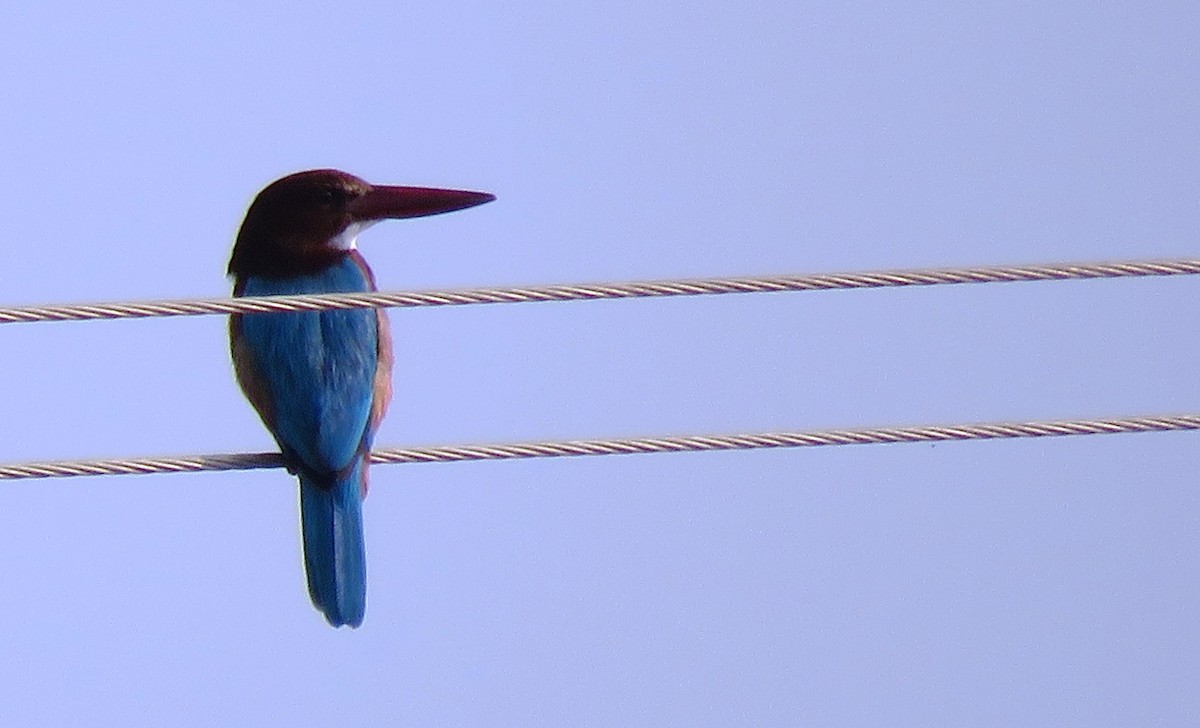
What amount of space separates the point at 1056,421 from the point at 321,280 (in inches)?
101

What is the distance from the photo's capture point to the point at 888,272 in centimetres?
427

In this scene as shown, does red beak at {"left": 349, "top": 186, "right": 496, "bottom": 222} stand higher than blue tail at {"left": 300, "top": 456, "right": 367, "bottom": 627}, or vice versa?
red beak at {"left": 349, "top": 186, "right": 496, "bottom": 222}

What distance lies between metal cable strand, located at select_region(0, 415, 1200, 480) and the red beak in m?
1.88

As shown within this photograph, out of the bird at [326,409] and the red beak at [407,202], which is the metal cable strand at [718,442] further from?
the red beak at [407,202]

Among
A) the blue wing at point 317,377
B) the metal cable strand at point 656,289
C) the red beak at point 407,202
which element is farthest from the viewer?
the red beak at point 407,202

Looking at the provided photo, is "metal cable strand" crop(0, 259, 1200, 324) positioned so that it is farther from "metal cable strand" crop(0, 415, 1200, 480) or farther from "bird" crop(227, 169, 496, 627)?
"bird" crop(227, 169, 496, 627)

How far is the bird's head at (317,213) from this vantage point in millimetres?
6320

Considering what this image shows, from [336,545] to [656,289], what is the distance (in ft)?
5.80

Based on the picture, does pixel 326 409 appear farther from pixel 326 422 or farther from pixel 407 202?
pixel 407 202

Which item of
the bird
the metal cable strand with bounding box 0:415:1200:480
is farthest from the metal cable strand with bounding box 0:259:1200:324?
the bird

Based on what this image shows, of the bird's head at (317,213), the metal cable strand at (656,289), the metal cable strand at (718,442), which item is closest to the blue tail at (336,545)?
the bird's head at (317,213)

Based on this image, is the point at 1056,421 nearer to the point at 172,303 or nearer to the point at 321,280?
the point at 172,303

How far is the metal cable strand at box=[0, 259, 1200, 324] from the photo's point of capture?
13.9 ft

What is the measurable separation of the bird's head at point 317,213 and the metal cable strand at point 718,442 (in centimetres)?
186
